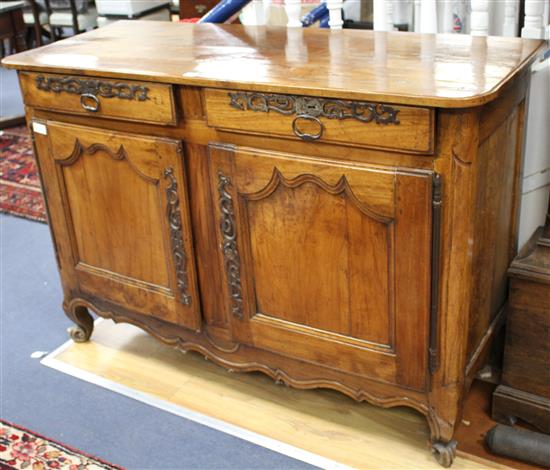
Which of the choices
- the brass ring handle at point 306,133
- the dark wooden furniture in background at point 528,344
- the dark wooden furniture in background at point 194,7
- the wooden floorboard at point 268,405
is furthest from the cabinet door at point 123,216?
the dark wooden furniture in background at point 194,7

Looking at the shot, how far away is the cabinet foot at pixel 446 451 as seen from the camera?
1.64m

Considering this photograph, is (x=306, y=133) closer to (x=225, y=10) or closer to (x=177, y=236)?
(x=177, y=236)

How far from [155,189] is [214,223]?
0.57ft

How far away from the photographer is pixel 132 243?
74.4 inches

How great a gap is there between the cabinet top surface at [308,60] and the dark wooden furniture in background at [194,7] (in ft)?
10.2

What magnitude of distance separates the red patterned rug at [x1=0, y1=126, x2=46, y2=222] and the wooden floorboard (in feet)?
2.73

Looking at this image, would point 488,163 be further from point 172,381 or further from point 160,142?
point 172,381

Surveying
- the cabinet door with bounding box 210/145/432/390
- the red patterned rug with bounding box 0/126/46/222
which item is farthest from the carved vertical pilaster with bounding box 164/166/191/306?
the red patterned rug with bounding box 0/126/46/222

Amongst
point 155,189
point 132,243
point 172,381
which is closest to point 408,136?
point 155,189

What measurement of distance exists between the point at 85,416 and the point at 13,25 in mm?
3957

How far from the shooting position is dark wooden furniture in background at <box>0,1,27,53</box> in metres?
5.04

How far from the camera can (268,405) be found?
6.27 feet

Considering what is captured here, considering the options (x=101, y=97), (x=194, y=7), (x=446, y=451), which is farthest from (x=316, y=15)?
(x=194, y=7)

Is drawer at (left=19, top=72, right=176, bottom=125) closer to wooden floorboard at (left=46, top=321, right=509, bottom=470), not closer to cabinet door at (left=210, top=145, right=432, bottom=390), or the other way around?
cabinet door at (left=210, top=145, right=432, bottom=390)
